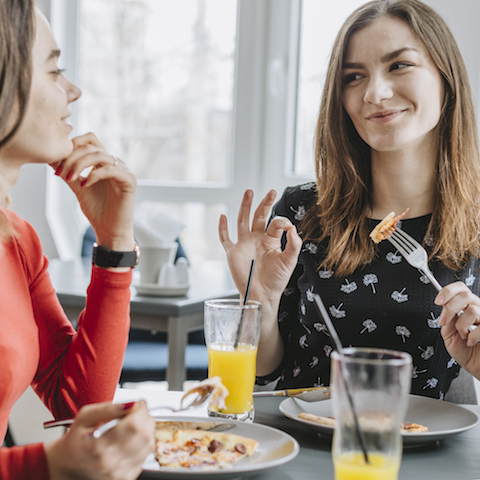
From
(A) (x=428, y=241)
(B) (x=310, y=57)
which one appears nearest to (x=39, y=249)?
(A) (x=428, y=241)

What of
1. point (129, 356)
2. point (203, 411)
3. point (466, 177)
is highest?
point (466, 177)

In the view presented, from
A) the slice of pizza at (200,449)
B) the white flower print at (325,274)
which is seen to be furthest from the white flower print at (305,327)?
the slice of pizza at (200,449)

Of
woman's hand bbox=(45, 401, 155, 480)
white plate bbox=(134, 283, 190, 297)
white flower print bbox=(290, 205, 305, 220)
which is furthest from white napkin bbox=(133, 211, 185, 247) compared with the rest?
woman's hand bbox=(45, 401, 155, 480)

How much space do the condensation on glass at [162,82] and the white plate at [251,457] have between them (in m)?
2.99

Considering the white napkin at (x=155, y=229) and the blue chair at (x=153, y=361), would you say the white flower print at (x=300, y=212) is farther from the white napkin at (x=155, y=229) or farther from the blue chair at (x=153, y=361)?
the blue chair at (x=153, y=361)

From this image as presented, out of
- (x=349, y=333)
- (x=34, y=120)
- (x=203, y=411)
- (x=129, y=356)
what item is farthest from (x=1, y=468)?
(x=129, y=356)

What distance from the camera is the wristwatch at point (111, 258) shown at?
45.4 inches

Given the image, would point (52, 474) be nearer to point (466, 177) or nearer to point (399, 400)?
point (399, 400)

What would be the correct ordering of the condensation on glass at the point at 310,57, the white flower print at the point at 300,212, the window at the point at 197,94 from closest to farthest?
1. the white flower print at the point at 300,212
2. the condensation on glass at the point at 310,57
3. the window at the point at 197,94

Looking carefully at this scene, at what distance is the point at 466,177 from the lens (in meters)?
1.52

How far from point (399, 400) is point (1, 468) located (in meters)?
0.46

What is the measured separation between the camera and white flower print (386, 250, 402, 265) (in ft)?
4.88

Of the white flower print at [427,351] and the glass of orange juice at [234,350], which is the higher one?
the glass of orange juice at [234,350]

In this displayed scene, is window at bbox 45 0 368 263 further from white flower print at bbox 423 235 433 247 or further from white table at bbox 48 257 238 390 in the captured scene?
white flower print at bbox 423 235 433 247
